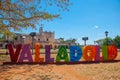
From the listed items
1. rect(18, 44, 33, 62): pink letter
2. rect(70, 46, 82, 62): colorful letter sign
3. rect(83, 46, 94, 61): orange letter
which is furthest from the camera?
rect(83, 46, 94, 61): orange letter

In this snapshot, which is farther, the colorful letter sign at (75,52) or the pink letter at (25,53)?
the colorful letter sign at (75,52)

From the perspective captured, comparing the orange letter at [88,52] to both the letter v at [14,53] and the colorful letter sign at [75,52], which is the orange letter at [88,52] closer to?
the colorful letter sign at [75,52]

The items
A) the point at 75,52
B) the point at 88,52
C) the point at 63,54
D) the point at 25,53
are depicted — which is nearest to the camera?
the point at 25,53

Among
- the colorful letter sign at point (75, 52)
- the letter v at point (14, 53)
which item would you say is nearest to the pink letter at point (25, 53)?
the letter v at point (14, 53)

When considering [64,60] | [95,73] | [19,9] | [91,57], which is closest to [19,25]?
[19,9]

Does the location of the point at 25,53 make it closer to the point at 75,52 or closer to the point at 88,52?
the point at 75,52

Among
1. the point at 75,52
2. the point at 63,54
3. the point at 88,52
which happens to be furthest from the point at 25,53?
the point at 88,52

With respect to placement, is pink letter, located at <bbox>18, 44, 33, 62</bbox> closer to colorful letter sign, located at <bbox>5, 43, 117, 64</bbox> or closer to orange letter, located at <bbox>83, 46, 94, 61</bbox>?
colorful letter sign, located at <bbox>5, 43, 117, 64</bbox>

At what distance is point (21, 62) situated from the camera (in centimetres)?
1909

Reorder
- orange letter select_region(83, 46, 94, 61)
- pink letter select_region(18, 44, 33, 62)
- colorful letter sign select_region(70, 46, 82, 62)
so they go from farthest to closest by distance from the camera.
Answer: orange letter select_region(83, 46, 94, 61) < colorful letter sign select_region(70, 46, 82, 62) < pink letter select_region(18, 44, 33, 62)

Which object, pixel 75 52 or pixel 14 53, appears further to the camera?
pixel 75 52

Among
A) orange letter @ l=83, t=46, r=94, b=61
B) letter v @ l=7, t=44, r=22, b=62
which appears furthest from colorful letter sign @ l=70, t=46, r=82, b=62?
letter v @ l=7, t=44, r=22, b=62

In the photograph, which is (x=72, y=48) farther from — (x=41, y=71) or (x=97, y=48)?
(x=41, y=71)

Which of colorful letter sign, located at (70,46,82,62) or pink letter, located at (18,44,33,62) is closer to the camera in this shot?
pink letter, located at (18,44,33,62)
